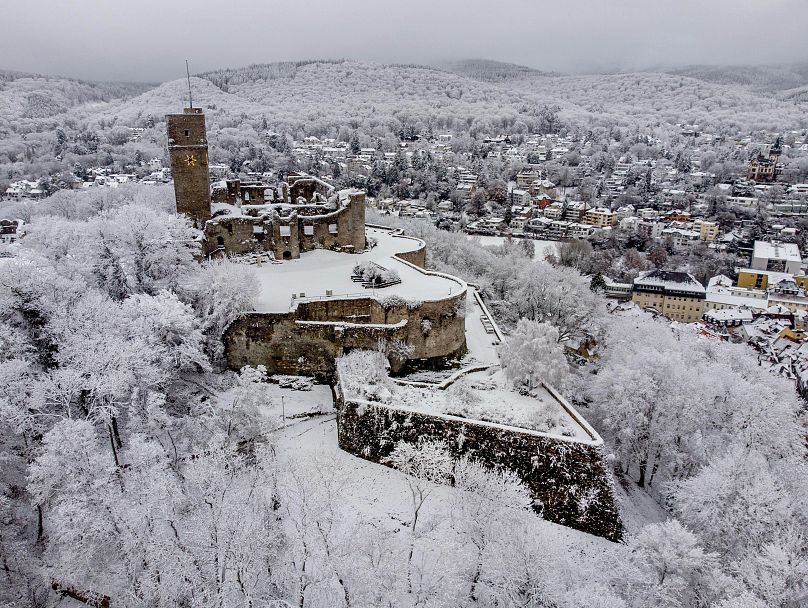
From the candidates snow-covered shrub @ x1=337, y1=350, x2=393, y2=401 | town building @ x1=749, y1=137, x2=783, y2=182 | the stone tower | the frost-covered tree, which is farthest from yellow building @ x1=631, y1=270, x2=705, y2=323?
town building @ x1=749, y1=137, x2=783, y2=182

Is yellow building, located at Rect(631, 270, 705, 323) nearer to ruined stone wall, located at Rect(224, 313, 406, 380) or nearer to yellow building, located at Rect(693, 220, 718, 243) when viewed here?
yellow building, located at Rect(693, 220, 718, 243)

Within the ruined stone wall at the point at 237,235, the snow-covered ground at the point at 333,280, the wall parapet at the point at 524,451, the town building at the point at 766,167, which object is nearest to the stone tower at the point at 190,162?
the ruined stone wall at the point at 237,235

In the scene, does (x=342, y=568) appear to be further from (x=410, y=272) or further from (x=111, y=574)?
(x=410, y=272)

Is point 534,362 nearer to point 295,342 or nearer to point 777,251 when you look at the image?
point 295,342

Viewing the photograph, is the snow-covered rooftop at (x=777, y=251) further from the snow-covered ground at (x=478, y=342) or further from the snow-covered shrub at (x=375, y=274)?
the snow-covered shrub at (x=375, y=274)

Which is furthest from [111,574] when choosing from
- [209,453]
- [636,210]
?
[636,210]

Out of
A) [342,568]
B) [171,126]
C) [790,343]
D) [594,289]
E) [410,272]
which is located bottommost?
[790,343]
